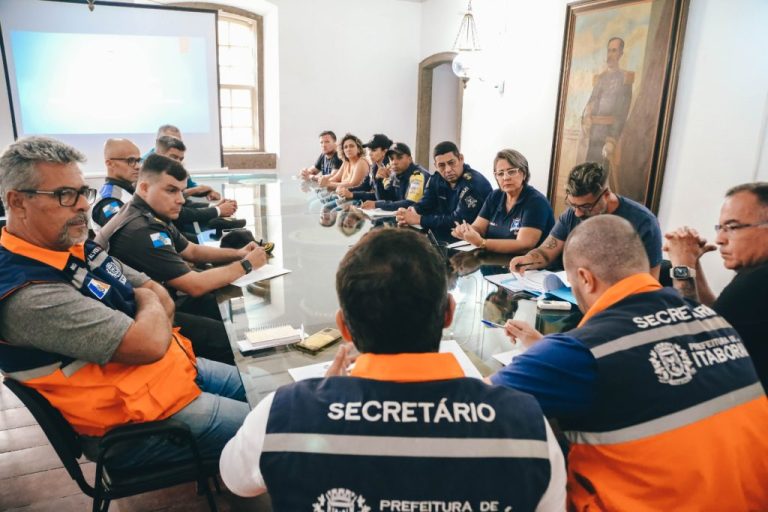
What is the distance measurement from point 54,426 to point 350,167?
482cm

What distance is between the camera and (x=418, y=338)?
82 cm

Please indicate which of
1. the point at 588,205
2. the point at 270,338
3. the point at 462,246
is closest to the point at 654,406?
the point at 270,338

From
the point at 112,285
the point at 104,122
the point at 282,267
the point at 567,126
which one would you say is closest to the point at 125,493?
the point at 112,285

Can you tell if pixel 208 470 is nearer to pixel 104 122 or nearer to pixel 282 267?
pixel 282 267

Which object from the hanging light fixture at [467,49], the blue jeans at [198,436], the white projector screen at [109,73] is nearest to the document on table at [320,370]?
the blue jeans at [198,436]

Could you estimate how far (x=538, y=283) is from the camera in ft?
7.05

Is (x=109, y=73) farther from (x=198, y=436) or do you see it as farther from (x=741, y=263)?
(x=741, y=263)

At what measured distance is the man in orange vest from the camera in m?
1.27

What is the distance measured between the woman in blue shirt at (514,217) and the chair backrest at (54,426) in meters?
2.06

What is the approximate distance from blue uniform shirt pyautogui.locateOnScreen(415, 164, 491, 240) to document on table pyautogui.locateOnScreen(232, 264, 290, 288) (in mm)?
1227

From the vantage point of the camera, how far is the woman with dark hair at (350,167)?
549 cm

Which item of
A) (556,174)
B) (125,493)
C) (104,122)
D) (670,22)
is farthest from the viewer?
(104,122)

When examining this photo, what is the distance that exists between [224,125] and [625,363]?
7.65m

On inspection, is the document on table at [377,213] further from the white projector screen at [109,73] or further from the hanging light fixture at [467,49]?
the white projector screen at [109,73]
